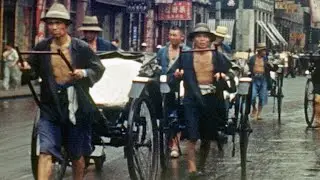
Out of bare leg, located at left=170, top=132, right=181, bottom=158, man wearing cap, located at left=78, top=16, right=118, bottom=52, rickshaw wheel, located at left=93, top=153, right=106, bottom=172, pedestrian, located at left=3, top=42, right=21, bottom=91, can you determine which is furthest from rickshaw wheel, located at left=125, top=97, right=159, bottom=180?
pedestrian, located at left=3, top=42, right=21, bottom=91

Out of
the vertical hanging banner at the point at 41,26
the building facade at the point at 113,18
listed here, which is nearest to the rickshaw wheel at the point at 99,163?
the vertical hanging banner at the point at 41,26

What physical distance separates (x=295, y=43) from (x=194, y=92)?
6753cm

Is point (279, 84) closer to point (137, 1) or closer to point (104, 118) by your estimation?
point (104, 118)

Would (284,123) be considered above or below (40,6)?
below

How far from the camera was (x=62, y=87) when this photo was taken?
23.5ft

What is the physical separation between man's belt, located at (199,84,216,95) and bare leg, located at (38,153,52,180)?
264 cm

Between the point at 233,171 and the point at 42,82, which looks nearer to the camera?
the point at 42,82

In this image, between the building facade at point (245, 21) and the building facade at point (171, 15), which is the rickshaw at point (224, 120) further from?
the building facade at point (245, 21)

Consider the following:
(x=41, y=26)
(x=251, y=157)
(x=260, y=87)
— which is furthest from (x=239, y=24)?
(x=251, y=157)

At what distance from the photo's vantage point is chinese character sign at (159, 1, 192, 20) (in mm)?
46938

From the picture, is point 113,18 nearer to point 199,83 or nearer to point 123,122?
point 199,83

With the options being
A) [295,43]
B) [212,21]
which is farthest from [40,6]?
[295,43]

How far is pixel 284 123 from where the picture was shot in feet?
53.8

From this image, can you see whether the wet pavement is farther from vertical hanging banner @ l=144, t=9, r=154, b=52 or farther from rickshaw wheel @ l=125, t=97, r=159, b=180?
vertical hanging banner @ l=144, t=9, r=154, b=52
